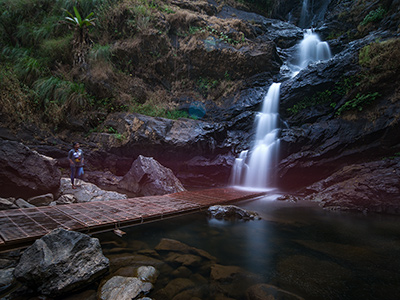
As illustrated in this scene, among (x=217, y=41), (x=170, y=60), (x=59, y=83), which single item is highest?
(x=217, y=41)

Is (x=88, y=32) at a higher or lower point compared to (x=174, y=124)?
higher

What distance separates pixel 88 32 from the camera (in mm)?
12094

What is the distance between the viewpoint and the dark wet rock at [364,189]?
6727mm

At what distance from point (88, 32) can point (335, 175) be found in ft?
49.9

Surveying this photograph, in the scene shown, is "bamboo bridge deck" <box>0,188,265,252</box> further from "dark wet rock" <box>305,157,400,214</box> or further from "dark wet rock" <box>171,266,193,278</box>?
"dark wet rock" <box>305,157,400,214</box>

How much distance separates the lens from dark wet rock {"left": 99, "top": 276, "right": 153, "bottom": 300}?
7.60ft

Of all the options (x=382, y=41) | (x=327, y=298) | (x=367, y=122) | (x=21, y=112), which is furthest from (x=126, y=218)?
(x=382, y=41)

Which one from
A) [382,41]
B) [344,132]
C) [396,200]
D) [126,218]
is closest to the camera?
[126,218]

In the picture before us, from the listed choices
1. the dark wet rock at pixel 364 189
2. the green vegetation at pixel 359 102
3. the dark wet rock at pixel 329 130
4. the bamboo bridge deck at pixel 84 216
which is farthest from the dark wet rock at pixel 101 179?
the green vegetation at pixel 359 102

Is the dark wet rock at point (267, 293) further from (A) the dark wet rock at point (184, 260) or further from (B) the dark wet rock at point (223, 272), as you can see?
(A) the dark wet rock at point (184, 260)

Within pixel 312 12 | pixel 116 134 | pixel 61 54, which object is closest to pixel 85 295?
pixel 116 134

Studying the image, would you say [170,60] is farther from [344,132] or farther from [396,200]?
[396,200]

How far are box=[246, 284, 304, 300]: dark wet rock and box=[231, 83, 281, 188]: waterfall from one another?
754cm

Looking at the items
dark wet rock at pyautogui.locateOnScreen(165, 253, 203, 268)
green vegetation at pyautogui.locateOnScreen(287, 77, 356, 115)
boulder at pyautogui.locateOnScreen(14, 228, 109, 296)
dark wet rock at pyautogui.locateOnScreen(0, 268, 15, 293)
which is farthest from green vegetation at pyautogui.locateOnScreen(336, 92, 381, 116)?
dark wet rock at pyautogui.locateOnScreen(0, 268, 15, 293)
